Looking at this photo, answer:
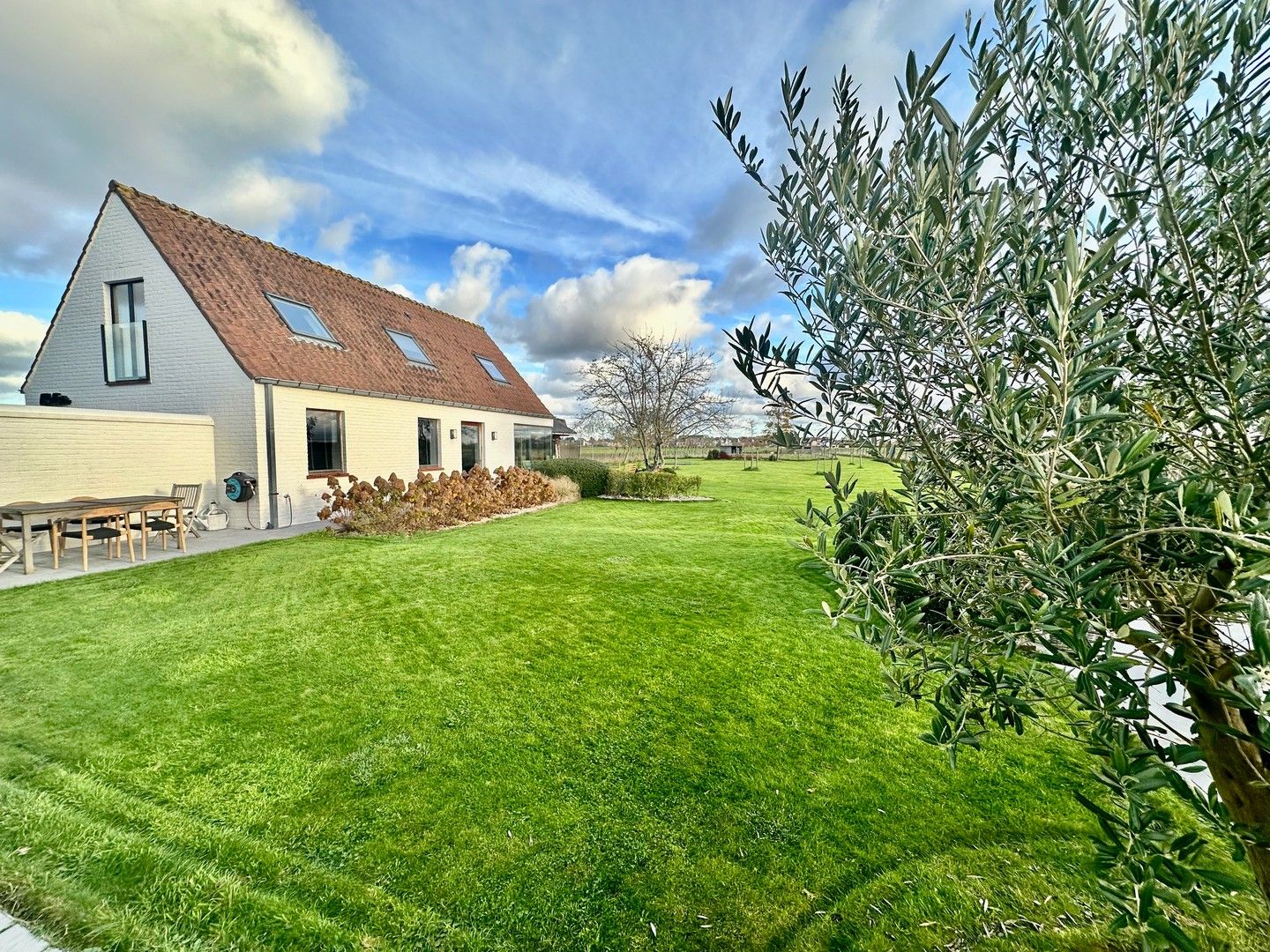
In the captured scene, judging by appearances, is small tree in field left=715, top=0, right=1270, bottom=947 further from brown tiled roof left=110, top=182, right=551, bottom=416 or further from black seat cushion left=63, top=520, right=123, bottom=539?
brown tiled roof left=110, top=182, right=551, bottom=416

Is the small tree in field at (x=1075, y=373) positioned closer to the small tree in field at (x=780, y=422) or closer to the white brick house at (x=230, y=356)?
the small tree in field at (x=780, y=422)

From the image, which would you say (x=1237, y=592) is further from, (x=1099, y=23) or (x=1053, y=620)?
(x=1099, y=23)

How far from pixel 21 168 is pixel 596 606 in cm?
1503

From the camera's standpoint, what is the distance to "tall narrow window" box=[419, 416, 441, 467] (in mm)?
14938

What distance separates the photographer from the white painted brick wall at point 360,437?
10664 mm

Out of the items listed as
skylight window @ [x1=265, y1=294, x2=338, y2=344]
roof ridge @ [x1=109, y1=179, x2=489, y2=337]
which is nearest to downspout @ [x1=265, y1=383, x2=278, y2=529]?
skylight window @ [x1=265, y1=294, x2=338, y2=344]

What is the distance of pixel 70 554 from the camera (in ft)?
28.5

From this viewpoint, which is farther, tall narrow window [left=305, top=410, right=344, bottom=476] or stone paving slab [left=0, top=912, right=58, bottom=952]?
tall narrow window [left=305, top=410, right=344, bottom=476]

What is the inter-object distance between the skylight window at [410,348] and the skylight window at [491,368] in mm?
3258

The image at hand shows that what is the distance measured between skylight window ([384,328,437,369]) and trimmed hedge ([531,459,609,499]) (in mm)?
5331

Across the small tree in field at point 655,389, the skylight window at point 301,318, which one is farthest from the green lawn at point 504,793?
the small tree in field at point 655,389

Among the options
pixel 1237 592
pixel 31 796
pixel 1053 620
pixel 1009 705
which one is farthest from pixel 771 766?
pixel 31 796

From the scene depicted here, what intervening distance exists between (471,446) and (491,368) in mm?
4369

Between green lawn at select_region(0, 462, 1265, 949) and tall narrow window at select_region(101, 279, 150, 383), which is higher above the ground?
tall narrow window at select_region(101, 279, 150, 383)
